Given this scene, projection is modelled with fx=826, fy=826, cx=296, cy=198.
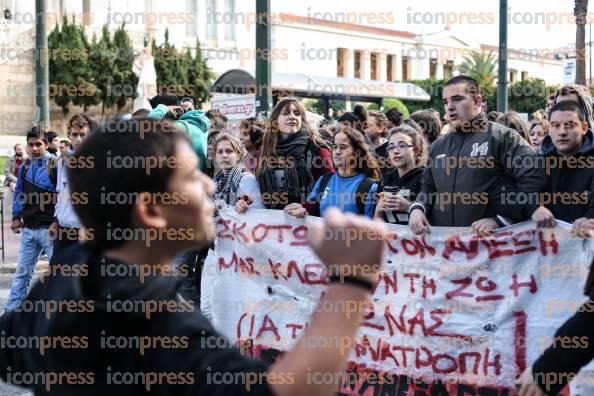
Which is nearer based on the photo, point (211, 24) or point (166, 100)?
point (166, 100)

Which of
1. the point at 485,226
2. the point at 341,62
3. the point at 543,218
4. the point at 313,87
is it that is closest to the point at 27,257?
the point at 485,226

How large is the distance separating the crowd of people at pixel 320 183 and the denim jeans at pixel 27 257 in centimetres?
1

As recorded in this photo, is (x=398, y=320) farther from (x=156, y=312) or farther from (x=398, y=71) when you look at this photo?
(x=398, y=71)

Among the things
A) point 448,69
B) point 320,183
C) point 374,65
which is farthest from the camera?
point 448,69

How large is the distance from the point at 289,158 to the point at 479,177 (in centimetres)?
196

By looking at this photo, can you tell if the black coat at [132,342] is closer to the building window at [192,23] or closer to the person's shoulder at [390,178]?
the person's shoulder at [390,178]

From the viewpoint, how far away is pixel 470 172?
517 centimetres

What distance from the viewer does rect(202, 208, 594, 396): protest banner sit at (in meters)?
4.80

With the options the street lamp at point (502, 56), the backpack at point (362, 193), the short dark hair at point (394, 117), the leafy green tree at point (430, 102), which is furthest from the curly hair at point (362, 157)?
the leafy green tree at point (430, 102)

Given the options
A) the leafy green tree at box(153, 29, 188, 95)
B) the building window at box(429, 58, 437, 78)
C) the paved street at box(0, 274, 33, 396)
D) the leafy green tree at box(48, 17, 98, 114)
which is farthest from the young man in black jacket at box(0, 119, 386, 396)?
the building window at box(429, 58, 437, 78)

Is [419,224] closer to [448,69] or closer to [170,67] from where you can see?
[170,67]

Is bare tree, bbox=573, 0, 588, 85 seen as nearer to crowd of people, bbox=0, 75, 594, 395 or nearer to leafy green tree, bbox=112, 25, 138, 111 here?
crowd of people, bbox=0, 75, 594, 395

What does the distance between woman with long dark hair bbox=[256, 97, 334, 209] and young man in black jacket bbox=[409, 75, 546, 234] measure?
1.37 meters

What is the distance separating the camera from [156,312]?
159cm
